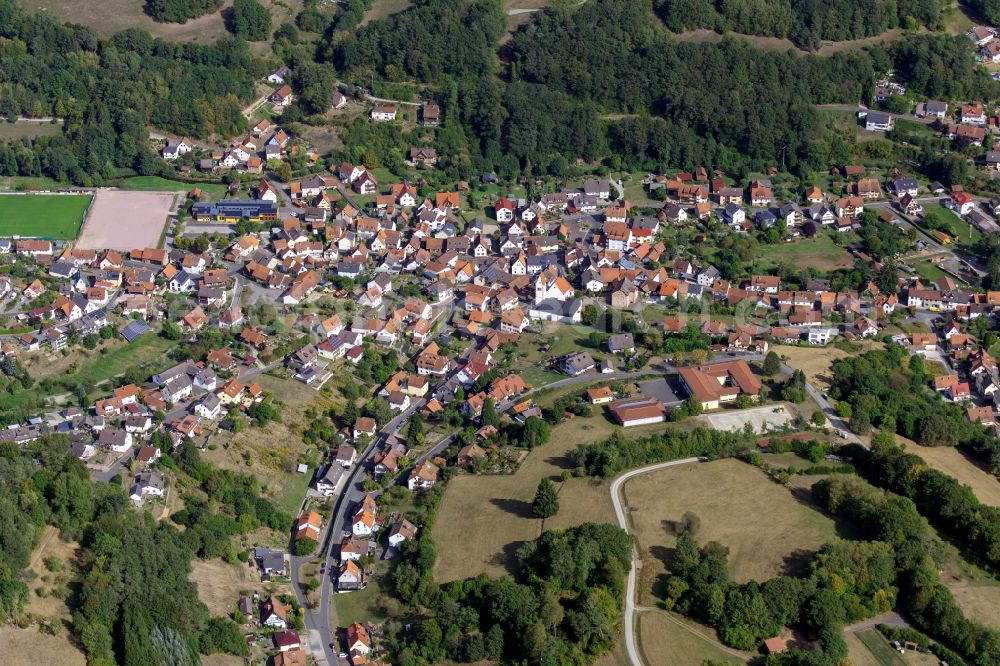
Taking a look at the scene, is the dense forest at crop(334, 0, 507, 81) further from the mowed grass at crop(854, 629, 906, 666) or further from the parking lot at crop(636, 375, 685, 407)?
the mowed grass at crop(854, 629, 906, 666)

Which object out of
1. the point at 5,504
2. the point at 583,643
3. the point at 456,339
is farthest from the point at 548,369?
the point at 5,504

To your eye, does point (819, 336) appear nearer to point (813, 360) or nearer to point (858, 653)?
point (813, 360)

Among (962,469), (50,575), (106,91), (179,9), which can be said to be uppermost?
(179,9)

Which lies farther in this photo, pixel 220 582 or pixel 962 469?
pixel 962 469

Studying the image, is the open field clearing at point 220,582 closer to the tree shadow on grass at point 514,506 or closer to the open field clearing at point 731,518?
the tree shadow on grass at point 514,506

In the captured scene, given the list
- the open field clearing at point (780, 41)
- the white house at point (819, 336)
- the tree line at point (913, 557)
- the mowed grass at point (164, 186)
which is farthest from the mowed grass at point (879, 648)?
the open field clearing at point (780, 41)

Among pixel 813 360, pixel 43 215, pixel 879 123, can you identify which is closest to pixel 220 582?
pixel 813 360
